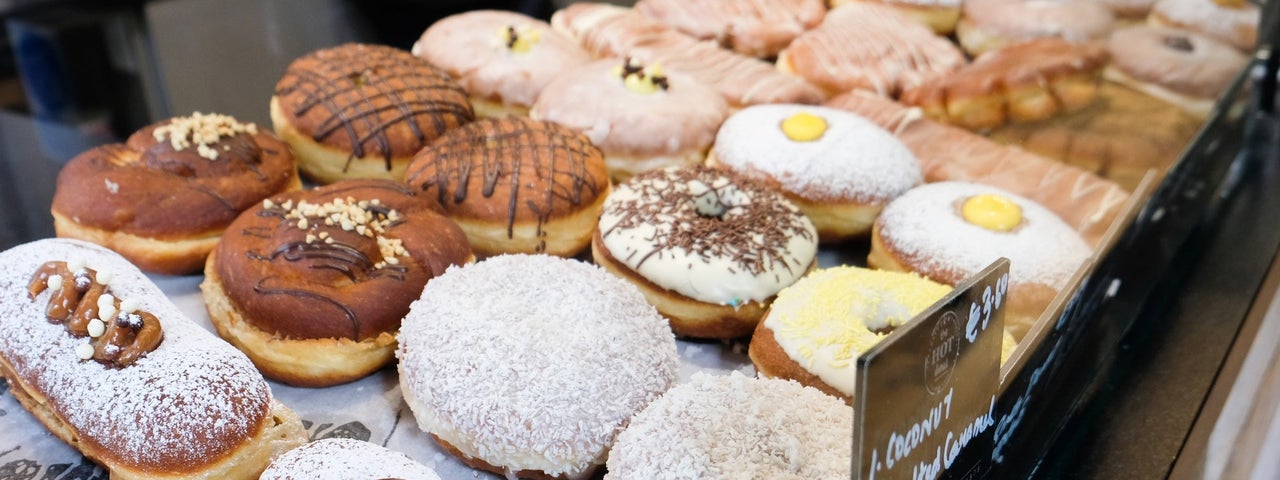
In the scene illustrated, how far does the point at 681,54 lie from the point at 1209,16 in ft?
5.85

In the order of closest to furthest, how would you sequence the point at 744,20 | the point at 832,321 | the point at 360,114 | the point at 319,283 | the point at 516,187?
1. the point at 832,321
2. the point at 319,283
3. the point at 516,187
4. the point at 360,114
5. the point at 744,20

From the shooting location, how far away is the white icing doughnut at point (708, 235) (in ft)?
7.60

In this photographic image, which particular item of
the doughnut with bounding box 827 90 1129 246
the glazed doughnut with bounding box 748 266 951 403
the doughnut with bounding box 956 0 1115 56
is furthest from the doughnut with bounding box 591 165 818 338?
the doughnut with bounding box 956 0 1115 56

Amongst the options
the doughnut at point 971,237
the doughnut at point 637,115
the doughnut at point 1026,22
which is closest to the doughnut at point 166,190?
the doughnut at point 637,115

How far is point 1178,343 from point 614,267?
4.74 ft

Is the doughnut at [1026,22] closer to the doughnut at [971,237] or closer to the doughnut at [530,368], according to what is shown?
the doughnut at [971,237]

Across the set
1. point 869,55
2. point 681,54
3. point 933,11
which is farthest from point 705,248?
point 933,11

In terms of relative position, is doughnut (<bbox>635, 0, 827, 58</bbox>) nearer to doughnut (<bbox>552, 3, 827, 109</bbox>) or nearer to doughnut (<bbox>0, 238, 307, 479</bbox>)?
doughnut (<bbox>552, 3, 827, 109</bbox>)

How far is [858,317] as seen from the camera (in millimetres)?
2111

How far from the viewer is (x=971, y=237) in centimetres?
240

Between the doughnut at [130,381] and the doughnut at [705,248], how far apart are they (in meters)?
0.90

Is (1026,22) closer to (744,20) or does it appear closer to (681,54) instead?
(744,20)

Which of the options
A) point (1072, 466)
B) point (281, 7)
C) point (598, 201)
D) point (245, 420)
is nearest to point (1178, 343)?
point (1072, 466)

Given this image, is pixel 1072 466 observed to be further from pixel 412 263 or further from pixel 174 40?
pixel 174 40
